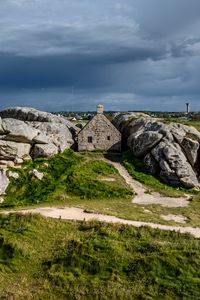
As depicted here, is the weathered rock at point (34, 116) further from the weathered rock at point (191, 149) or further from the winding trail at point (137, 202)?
the winding trail at point (137, 202)

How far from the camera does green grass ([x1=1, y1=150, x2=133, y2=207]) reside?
43.1 meters

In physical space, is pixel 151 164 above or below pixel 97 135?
below

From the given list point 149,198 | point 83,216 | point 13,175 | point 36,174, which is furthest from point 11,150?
point 83,216

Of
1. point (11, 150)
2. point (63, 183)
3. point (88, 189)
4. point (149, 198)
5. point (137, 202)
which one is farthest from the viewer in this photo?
point (11, 150)

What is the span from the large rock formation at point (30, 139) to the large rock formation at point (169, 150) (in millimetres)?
7983

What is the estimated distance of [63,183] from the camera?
1793 inches

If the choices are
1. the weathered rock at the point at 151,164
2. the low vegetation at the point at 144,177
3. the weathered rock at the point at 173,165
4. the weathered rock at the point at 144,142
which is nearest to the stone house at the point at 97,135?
the low vegetation at the point at 144,177

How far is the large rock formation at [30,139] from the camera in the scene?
49.6 metres

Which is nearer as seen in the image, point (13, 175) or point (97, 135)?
point (13, 175)

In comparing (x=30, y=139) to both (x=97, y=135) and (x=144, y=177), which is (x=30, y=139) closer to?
(x=97, y=135)

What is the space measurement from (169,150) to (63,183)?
11.8 metres

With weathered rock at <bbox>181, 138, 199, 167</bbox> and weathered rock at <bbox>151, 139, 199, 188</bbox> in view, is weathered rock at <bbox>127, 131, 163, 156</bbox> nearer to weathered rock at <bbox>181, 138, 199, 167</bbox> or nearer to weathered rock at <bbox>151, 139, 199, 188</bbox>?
weathered rock at <bbox>151, 139, 199, 188</bbox>

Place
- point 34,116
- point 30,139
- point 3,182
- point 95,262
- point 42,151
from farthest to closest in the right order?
point 34,116 → point 30,139 → point 42,151 → point 3,182 → point 95,262

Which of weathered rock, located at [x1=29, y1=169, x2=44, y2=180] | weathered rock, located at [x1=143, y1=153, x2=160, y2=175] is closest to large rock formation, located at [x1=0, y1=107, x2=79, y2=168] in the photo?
weathered rock, located at [x1=29, y1=169, x2=44, y2=180]
